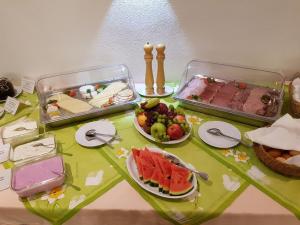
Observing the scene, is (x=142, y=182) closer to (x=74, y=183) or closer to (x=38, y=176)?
(x=74, y=183)

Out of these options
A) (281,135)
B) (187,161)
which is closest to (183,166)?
(187,161)

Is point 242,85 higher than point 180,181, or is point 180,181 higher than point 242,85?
point 242,85

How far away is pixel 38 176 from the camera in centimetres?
74

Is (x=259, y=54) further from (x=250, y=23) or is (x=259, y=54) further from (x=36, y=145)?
(x=36, y=145)

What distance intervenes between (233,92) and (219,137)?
0.29m

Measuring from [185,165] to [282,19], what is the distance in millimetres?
811

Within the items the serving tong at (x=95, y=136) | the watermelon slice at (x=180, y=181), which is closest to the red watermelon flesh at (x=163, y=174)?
the watermelon slice at (x=180, y=181)

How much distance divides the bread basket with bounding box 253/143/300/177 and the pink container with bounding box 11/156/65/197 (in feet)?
2.03

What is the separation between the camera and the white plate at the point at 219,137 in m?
0.89

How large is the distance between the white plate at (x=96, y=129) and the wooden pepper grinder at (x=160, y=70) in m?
0.32

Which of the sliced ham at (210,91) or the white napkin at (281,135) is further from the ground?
the sliced ham at (210,91)

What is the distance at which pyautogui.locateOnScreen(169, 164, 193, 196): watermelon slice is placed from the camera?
71 centimetres

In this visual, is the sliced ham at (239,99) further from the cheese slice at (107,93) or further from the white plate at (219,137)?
the cheese slice at (107,93)

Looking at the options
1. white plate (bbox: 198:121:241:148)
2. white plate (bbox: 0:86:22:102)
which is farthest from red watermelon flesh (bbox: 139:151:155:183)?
white plate (bbox: 0:86:22:102)
